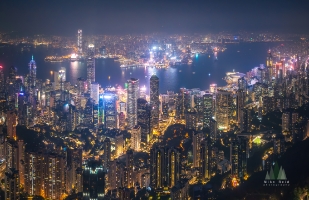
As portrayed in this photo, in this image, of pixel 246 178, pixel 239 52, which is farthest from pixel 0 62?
pixel 239 52

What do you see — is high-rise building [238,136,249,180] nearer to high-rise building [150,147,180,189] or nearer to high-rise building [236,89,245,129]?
high-rise building [150,147,180,189]

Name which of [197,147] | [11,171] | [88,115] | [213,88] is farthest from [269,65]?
[11,171]

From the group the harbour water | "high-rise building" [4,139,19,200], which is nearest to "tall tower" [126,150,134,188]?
"high-rise building" [4,139,19,200]

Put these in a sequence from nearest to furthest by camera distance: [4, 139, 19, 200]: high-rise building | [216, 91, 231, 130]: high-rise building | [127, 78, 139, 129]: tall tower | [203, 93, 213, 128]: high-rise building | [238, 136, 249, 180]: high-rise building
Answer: [4, 139, 19, 200]: high-rise building < [238, 136, 249, 180]: high-rise building < [216, 91, 231, 130]: high-rise building < [203, 93, 213, 128]: high-rise building < [127, 78, 139, 129]: tall tower

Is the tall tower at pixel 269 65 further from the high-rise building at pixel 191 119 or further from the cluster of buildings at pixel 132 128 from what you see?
the high-rise building at pixel 191 119

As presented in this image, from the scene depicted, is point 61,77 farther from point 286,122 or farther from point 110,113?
point 286,122

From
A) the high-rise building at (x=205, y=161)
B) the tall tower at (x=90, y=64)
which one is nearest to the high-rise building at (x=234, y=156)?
the high-rise building at (x=205, y=161)
